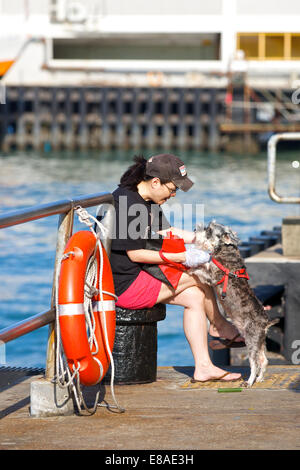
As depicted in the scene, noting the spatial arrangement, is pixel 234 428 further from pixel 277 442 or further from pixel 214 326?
pixel 214 326

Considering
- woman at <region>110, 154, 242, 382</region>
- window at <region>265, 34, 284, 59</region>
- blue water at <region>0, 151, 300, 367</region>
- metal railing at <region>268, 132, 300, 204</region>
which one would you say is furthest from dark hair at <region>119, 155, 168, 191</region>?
window at <region>265, 34, 284, 59</region>

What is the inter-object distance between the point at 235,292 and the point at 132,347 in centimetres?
69

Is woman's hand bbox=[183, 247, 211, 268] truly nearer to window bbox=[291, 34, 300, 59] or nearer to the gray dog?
the gray dog

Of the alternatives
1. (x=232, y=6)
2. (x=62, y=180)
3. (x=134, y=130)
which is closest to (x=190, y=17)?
(x=232, y=6)

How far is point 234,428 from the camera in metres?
4.24

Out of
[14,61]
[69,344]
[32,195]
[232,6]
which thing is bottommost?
[32,195]

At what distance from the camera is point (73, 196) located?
958 inches

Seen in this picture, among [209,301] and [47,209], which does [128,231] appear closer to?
[209,301]

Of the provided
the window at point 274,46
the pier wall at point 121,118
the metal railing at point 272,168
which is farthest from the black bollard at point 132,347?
the window at point 274,46

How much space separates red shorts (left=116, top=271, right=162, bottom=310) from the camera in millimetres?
5188

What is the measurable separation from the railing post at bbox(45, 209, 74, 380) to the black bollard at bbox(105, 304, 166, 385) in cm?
84
